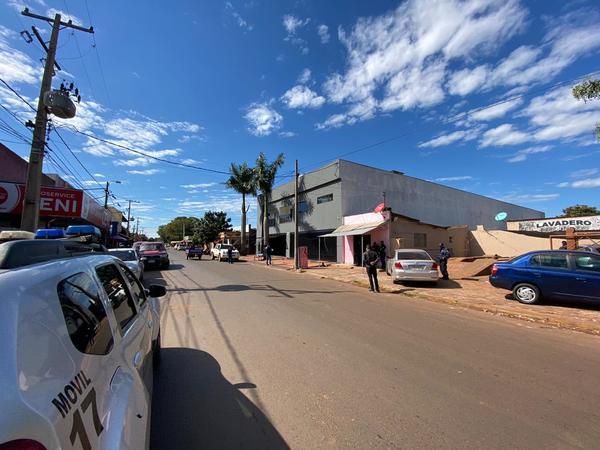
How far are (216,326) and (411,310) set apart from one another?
5.11 meters

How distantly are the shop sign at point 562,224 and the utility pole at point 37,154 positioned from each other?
32.3m

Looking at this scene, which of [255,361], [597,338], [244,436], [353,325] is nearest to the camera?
[244,436]

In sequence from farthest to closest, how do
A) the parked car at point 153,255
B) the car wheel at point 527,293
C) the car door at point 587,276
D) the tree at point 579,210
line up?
the tree at point 579,210 < the parked car at point 153,255 < the car wheel at point 527,293 < the car door at point 587,276

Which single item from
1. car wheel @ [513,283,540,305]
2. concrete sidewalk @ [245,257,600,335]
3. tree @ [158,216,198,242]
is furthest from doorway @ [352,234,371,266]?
tree @ [158,216,198,242]

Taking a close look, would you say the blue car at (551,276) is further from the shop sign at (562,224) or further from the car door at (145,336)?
the shop sign at (562,224)

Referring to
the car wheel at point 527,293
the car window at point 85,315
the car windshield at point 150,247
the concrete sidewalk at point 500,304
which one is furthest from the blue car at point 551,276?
the car windshield at point 150,247

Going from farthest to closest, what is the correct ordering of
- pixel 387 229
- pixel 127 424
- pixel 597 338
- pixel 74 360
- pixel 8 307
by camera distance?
pixel 387 229 < pixel 597 338 < pixel 127 424 < pixel 74 360 < pixel 8 307

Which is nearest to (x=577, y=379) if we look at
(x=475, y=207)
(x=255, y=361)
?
(x=255, y=361)

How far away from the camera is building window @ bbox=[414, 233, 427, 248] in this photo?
83.2 feet

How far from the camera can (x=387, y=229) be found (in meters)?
23.5

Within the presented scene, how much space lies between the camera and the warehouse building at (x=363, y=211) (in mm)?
24688

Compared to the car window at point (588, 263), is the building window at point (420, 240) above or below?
above

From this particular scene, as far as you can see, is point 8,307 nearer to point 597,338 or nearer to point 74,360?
point 74,360

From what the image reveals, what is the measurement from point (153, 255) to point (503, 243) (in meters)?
26.0
